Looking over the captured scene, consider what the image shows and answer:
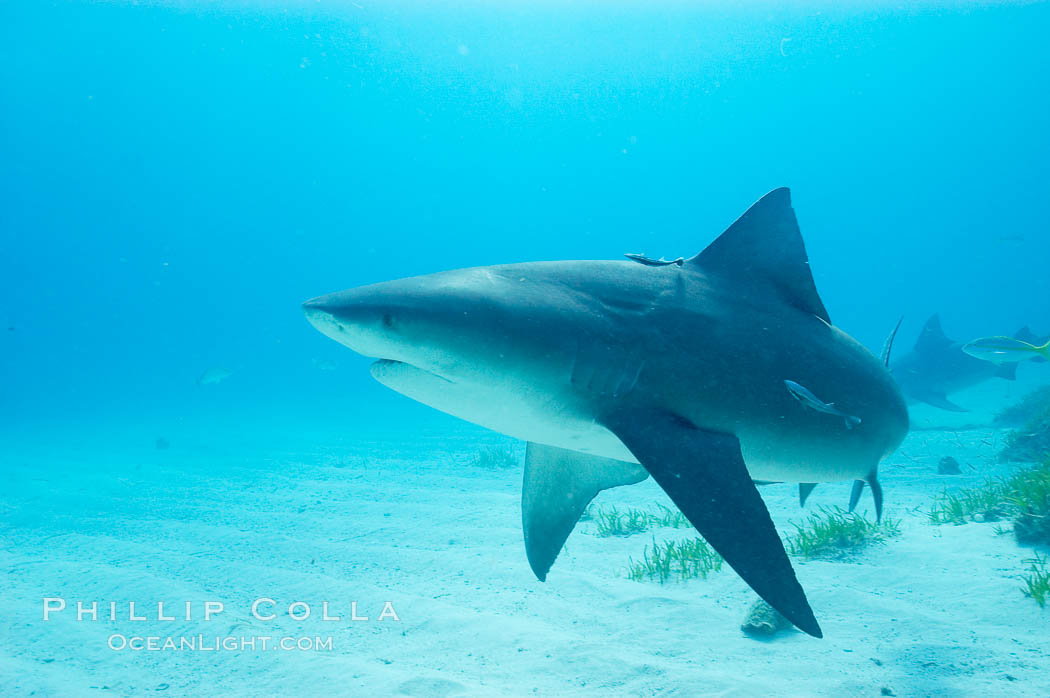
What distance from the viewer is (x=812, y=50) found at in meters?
81.6

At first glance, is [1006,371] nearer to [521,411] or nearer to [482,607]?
[482,607]

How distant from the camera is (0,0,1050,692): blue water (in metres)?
65.4

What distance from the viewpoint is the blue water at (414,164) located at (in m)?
65.4

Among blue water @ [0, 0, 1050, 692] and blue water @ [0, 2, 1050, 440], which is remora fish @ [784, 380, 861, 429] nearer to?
blue water @ [0, 0, 1050, 692]

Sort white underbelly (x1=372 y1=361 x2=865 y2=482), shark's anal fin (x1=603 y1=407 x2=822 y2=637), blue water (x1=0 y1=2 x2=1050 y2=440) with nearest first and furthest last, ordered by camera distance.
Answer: shark's anal fin (x1=603 y1=407 x2=822 y2=637)
white underbelly (x1=372 y1=361 x2=865 y2=482)
blue water (x1=0 y1=2 x2=1050 y2=440)

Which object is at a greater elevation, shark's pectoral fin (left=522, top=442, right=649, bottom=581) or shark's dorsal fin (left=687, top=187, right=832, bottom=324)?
shark's dorsal fin (left=687, top=187, right=832, bottom=324)

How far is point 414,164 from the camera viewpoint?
123438 mm

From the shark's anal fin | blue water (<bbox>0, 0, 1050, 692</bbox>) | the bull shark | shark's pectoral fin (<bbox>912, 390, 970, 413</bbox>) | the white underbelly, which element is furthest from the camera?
blue water (<bbox>0, 0, 1050, 692</bbox>)

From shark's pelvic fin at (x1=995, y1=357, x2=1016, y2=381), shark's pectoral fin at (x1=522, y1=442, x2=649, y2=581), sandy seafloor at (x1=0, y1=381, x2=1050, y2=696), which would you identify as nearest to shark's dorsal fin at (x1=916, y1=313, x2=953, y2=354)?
shark's pelvic fin at (x1=995, y1=357, x2=1016, y2=381)

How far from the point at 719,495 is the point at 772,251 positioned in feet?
6.12

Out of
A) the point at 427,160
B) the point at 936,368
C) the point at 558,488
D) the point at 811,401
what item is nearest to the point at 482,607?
the point at 558,488

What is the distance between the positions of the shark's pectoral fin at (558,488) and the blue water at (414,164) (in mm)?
18601

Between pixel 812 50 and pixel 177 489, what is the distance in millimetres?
99498

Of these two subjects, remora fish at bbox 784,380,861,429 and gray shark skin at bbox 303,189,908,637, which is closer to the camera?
gray shark skin at bbox 303,189,908,637
